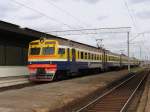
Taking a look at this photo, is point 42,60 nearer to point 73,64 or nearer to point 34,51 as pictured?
point 34,51

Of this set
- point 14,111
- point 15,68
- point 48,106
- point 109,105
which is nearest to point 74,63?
point 15,68

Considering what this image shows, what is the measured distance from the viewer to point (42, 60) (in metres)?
28.5

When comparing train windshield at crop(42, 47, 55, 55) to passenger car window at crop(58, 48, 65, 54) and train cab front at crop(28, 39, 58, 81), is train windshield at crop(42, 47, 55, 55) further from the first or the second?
passenger car window at crop(58, 48, 65, 54)

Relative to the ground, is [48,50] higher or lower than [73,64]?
higher

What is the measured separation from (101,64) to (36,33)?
Result: 15580mm

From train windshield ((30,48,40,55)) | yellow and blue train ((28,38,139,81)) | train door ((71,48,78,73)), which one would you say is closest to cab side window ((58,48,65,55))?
yellow and blue train ((28,38,139,81))

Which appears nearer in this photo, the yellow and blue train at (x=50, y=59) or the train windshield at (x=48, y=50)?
the yellow and blue train at (x=50, y=59)

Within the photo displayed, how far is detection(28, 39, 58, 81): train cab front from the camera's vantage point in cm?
2806

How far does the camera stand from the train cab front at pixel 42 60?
1105 inches

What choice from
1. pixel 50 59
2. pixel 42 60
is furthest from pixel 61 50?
pixel 42 60

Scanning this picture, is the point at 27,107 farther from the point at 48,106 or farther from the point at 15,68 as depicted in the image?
the point at 15,68

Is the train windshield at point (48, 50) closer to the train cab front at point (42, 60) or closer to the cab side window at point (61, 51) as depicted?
the train cab front at point (42, 60)

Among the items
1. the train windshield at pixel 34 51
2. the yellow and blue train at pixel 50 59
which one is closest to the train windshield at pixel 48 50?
the yellow and blue train at pixel 50 59

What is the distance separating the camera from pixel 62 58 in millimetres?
29062
